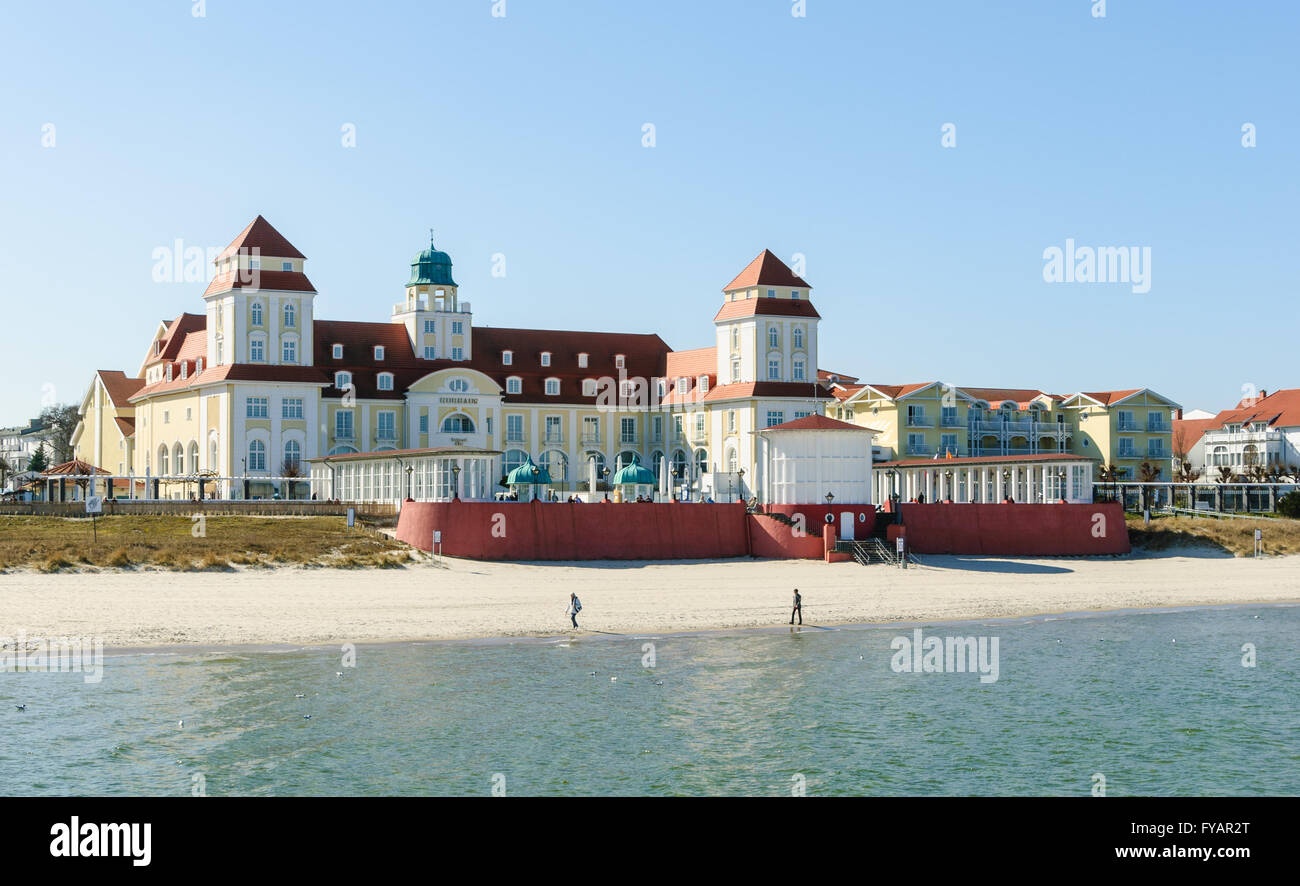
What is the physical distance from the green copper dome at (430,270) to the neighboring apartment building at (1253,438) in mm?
66725

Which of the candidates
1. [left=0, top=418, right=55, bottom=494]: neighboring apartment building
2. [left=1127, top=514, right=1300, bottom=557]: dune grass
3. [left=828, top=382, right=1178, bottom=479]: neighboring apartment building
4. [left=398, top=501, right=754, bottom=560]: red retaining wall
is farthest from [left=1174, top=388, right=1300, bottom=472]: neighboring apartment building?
[left=0, top=418, right=55, bottom=494]: neighboring apartment building

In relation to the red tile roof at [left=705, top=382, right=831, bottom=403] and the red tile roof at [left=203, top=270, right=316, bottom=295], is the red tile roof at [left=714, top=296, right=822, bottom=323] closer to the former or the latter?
the red tile roof at [left=705, top=382, right=831, bottom=403]

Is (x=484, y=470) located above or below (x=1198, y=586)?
above

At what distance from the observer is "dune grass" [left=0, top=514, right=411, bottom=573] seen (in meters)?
54.2

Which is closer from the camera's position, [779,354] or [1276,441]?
[779,354]

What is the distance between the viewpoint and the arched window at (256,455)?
85.9 metres

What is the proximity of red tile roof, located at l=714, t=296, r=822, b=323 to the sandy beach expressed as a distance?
29412 millimetres

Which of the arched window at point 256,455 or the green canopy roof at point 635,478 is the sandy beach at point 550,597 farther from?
the arched window at point 256,455

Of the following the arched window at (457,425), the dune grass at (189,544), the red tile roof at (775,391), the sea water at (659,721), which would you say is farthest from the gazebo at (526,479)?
the sea water at (659,721)

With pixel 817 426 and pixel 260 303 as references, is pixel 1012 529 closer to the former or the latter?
pixel 817 426
